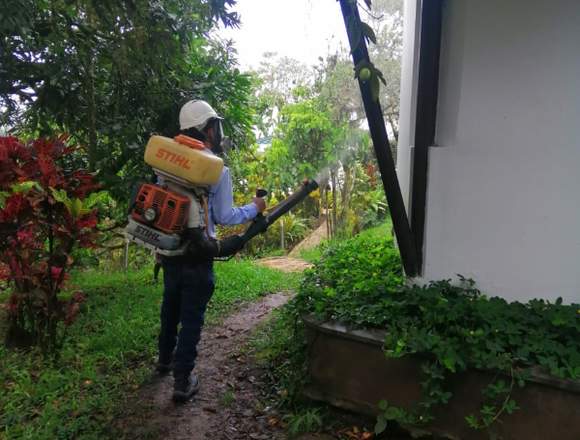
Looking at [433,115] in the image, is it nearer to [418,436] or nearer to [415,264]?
[415,264]

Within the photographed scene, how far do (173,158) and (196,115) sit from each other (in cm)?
43

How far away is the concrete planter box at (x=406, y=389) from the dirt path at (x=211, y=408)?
0.50 metres

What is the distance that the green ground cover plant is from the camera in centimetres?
235

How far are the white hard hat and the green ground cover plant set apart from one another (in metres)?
1.44

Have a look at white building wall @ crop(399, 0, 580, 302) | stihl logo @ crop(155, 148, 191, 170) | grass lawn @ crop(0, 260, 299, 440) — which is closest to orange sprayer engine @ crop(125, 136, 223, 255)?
stihl logo @ crop(155, 148, 191, 170)

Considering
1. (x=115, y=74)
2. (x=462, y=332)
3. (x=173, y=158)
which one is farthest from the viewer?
(x=115, y=74)

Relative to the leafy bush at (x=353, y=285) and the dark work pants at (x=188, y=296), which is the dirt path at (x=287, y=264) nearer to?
the leafy bush at (x=353, y=285)

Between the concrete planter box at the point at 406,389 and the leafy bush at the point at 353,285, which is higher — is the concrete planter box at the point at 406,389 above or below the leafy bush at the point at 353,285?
below

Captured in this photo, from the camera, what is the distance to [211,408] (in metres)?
3.19

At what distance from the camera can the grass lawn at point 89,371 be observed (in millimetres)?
2881

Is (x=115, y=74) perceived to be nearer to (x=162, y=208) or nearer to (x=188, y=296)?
(x=162, y=208)

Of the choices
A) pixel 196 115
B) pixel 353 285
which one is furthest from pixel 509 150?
pixel 196 115

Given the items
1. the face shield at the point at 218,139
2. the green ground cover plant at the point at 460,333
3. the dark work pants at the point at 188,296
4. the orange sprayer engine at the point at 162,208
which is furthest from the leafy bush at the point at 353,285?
the face shield at the point at 218,139

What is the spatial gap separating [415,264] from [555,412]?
118cm
